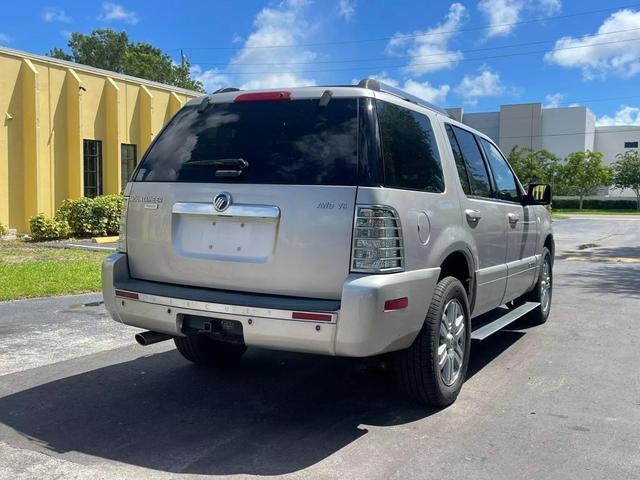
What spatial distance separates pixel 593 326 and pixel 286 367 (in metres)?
3.99

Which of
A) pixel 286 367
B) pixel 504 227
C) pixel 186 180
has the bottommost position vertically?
pixel 286 367

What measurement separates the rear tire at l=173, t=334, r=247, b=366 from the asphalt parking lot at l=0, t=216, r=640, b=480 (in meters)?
0.11

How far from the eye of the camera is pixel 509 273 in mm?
5734

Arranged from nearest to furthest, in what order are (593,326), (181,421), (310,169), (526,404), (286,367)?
(310,169) → (181,421) → (526,404) → (286,367) → (593,326)

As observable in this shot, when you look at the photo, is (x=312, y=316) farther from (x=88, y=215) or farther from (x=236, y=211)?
(x=88, y=215)

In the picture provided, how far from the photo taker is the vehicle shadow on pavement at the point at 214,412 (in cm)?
361

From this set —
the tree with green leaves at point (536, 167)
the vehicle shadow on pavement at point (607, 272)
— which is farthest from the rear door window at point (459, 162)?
the tree with green leaves at point (536, 167)

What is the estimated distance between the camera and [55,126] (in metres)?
17.4

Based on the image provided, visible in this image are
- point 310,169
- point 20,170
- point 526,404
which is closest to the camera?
point 310,169

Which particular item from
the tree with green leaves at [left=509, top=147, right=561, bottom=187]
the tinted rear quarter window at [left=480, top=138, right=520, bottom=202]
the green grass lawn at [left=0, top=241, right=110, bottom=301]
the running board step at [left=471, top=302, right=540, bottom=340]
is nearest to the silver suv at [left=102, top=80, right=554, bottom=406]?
the running board step at [left=471, top=302, right=540, bottom=340]

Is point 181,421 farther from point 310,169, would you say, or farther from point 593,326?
point 593,326

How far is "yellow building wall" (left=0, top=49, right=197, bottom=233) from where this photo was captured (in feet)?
53.4

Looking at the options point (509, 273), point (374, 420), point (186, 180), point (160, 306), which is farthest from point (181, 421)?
point (509, 273)

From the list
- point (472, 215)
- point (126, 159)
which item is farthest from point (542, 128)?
point (472, 215)
